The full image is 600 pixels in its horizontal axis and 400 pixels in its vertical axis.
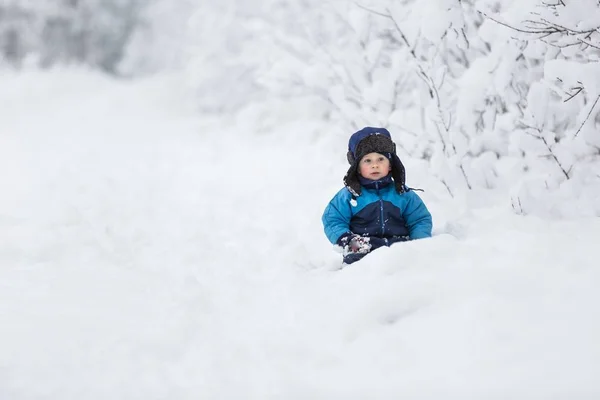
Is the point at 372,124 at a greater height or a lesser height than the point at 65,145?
lesser

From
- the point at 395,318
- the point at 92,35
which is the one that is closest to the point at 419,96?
the point at 395,318

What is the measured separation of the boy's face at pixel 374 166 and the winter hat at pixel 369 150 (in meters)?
0.03

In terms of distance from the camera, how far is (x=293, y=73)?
8641 millimetres

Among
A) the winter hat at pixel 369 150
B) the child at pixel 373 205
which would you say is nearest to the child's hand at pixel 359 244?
the child at pixel 373 205

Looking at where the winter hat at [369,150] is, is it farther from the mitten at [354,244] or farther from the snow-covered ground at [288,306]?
the snow-covered ground at [288,306]

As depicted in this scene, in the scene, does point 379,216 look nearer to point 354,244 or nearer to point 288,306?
point 354,244

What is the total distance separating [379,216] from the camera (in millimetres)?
3553

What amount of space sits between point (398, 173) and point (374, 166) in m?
0.22

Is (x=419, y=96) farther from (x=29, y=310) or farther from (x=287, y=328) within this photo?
(x=29, y=310)

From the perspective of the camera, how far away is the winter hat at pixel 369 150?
3.47 metres

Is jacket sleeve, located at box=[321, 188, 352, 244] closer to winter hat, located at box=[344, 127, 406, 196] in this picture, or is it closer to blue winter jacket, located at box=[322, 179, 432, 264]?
blue winter jacket, located at box=[322, 179, 432, 264]

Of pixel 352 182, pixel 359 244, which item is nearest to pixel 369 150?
pixel 352 182

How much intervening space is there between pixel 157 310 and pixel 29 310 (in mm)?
686

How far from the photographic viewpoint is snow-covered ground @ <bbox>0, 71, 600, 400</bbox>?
2.11 m
